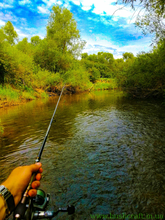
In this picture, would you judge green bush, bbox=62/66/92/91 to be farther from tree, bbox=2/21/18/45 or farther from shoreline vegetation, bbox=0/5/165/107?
tree, bbox=2/21/18/45

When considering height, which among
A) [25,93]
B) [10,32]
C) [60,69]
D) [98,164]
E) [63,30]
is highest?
[10,32]

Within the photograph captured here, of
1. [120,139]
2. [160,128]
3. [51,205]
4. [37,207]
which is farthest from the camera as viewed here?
[160,128]

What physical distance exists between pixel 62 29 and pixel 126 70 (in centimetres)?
2171

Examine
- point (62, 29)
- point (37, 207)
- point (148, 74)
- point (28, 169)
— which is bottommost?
point (37, 207)

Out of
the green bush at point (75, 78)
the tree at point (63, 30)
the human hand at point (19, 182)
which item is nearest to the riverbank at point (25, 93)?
the green bush at point (75, 78)

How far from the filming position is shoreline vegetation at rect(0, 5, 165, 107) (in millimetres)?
16547

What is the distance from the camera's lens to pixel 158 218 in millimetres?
2953

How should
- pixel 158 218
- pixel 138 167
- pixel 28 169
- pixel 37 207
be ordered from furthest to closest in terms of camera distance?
pixel 138 167 → pixel 158 218 → pixel 37 207 → pixel 28 169

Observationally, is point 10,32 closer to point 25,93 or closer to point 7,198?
point 25,93

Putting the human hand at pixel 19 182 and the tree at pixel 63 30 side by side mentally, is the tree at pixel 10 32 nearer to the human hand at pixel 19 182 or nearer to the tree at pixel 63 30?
the tree at pixel 63 30

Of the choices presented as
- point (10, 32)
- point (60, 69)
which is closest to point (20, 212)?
point (60, 69)

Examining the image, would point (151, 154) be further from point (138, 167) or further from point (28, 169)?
point (28, 169)

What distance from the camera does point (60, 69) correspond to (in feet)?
117

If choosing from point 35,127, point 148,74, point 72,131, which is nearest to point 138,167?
point 72,131
